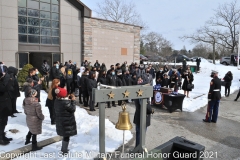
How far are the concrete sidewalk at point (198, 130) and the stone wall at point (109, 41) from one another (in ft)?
33.0

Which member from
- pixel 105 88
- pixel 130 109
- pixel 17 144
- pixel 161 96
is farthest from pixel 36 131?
pixel 161 96

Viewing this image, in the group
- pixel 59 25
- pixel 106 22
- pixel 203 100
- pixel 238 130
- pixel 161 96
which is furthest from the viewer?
pixel 106 22

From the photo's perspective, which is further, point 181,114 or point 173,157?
point 181,114

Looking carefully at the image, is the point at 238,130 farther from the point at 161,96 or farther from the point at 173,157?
the point at 173,157

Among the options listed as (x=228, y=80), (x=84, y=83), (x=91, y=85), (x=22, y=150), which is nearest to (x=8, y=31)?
(x=84, y=83)

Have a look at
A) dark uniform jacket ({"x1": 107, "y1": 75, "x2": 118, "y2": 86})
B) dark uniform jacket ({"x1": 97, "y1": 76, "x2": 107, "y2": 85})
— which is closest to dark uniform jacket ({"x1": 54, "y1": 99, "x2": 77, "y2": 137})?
dark uniform jacket ({"x1": 97, "y1": 76, "x2": 107, "y2": 85})

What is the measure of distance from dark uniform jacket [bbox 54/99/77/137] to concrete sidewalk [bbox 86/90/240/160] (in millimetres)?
1653

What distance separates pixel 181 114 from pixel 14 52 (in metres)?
12.2

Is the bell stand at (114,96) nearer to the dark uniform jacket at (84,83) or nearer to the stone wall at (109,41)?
the dark uniform jacket at (84,83)

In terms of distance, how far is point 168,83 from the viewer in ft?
47.2

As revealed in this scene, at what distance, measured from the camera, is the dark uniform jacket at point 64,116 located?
5.56 metres

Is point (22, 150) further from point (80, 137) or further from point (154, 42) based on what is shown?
point (154, 42)

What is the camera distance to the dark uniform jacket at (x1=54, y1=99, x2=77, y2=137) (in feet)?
18.2

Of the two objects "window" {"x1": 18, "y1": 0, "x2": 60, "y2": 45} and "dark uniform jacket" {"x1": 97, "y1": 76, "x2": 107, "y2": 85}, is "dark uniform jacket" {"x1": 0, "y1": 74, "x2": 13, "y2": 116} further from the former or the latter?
"window" {"x1": 18, "y1": 0, "x2": 60, "y2": 45}
